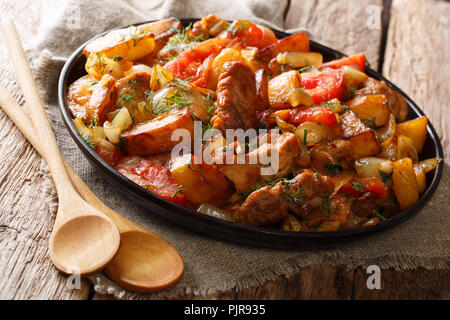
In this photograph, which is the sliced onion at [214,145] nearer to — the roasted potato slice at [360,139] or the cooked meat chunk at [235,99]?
the cooked meat chunk at [235,99]

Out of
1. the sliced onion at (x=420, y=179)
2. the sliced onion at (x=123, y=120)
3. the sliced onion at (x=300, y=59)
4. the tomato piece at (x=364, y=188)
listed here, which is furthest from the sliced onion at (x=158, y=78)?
the sliced onion at (x=420, y=179)

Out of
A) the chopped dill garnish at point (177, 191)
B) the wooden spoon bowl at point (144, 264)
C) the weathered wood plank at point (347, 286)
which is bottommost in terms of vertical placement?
the weathered wood plank at point (347, 286)

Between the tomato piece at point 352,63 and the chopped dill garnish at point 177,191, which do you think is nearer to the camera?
the chopped dill garnish at point 177,191

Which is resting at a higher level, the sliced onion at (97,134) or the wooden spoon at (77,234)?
the sliced onion at (97,134)

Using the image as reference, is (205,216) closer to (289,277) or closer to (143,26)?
(289,277)

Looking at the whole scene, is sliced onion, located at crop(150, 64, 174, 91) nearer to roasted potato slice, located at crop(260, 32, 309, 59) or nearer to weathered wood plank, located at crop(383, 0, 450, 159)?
roasted potato slice, located at crop(260, 32, 309, 59)

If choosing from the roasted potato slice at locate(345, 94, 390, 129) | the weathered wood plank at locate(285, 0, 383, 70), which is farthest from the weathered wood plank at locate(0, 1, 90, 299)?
the weathered wood plank at locate(285, 0, 383, 70)
